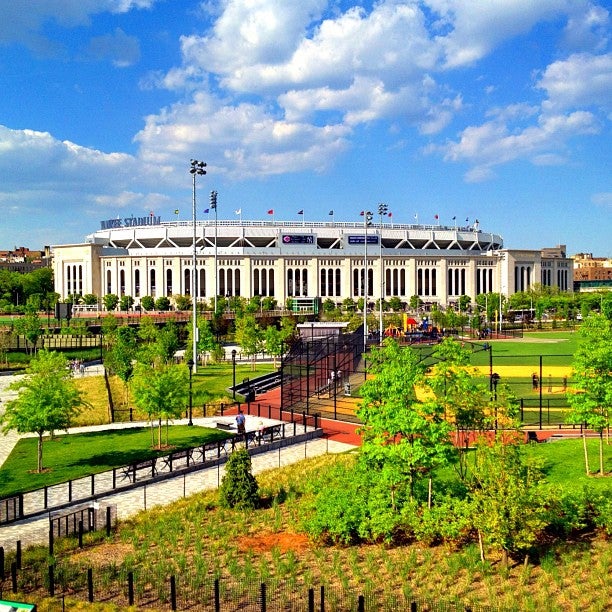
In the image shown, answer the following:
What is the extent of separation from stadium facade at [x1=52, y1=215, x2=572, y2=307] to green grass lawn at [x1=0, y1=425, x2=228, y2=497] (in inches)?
3916

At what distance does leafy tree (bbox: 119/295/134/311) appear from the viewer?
426 feet

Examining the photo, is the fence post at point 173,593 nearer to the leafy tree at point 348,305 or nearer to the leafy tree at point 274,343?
the leafy tree at point 274,343

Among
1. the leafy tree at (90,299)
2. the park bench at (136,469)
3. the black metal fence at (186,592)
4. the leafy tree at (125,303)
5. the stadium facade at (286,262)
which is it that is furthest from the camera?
the stadium facade at (286,262)

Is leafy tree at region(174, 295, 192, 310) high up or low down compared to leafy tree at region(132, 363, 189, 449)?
up

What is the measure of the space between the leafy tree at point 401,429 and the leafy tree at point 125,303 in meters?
111

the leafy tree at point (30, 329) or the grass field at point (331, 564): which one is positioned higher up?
the leafy tree at point (30, 329)

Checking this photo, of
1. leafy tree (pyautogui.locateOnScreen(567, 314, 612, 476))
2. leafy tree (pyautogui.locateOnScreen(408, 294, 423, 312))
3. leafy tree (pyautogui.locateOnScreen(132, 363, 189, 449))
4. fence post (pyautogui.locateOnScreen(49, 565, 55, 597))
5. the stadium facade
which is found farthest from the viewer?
the stadium facade

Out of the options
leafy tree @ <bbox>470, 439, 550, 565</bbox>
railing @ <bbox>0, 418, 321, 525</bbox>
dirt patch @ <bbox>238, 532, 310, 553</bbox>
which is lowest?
dirt patch @ <bbox>238, 532, 310, 553</bbox>

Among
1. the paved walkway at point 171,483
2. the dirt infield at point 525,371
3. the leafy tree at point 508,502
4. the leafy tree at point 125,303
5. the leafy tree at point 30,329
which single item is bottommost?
the paved walkway at point 171,483

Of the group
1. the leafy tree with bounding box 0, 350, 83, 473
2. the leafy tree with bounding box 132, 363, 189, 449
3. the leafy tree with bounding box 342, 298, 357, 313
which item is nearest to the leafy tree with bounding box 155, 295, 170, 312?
the leafy tree with bounding box 342, 298, 357, 313

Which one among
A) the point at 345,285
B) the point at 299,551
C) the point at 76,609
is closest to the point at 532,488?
the point at 299,551

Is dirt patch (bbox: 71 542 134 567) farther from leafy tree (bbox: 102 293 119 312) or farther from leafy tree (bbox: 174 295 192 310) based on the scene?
leafy tree (bbox: 102 293 119 312)

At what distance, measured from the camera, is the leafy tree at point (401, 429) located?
20750mm

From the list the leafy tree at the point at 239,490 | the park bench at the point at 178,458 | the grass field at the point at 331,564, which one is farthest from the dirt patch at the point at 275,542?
the park bench at the point at 178,458
